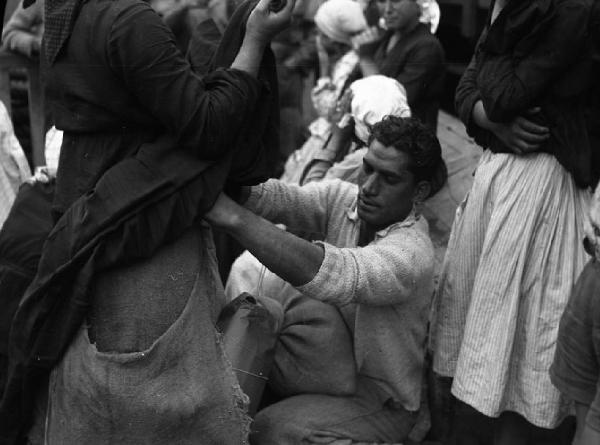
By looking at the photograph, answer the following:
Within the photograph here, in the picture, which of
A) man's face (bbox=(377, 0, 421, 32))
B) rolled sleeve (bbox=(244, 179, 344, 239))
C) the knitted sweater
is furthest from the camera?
man's face (bbox=(377, 0, 421, 32))

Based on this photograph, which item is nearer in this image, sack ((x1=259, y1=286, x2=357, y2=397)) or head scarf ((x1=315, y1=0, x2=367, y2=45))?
sack ((x1=259, y1=286, x2=357, y2=397))

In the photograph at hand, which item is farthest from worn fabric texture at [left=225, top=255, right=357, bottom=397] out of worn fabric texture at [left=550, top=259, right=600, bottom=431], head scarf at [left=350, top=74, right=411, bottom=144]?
head scarf at [left=350, top=74, right=411, bottom=144]

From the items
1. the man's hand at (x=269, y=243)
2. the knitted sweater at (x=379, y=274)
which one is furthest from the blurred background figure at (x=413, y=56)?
the man's hand at (x=269, y=243)

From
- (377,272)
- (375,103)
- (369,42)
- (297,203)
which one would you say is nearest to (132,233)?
(377,272)

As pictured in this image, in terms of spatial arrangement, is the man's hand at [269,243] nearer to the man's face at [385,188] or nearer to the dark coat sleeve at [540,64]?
the man's face at [385,188]

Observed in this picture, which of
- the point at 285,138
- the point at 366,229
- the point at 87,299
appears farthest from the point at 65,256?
the point at 285,138

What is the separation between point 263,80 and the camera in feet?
9.25

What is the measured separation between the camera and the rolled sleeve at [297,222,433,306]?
9.86 feet

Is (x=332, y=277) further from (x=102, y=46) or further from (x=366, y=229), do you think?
(x=102, y=46)

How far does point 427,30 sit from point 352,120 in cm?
85

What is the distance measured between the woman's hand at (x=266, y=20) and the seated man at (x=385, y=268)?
0.64 meters

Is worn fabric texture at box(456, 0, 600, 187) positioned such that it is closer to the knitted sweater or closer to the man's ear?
the man's ear

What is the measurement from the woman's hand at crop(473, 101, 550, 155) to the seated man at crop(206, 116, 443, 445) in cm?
29

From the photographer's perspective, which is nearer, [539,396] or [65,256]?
[65,256]
